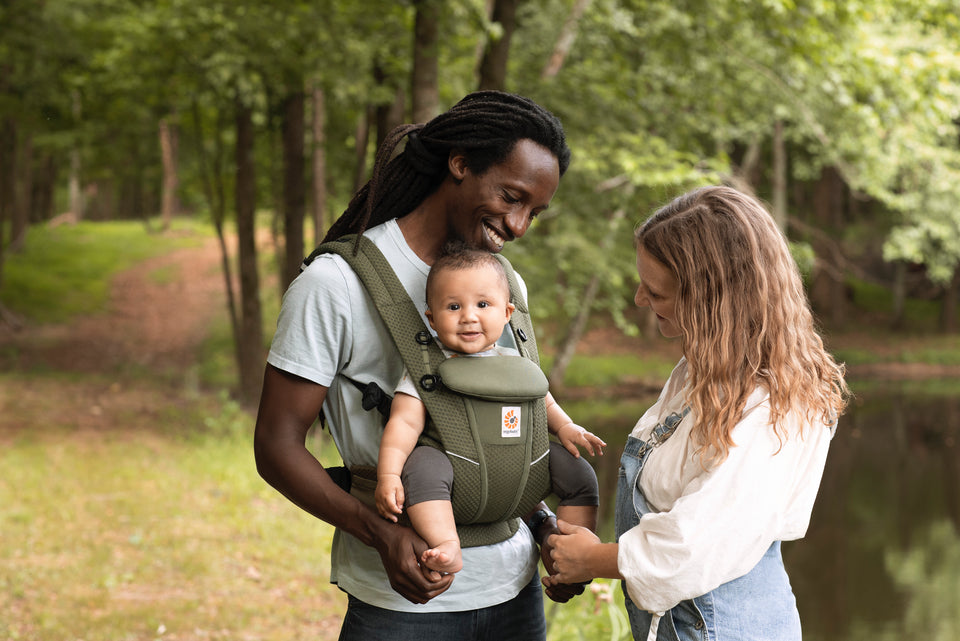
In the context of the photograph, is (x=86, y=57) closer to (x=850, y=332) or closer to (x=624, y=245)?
(x=624, y=245)

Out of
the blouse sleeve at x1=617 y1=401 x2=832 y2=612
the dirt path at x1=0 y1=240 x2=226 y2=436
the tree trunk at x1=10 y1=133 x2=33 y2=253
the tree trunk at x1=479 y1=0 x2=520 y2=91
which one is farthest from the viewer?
the tree trunk at x1=10 y1=133 x2=33 y2=253

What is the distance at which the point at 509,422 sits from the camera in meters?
1.87

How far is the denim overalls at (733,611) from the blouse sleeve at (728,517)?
7cm

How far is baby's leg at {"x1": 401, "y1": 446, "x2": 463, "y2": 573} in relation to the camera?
66.2 inches

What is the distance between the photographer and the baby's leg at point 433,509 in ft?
5.52

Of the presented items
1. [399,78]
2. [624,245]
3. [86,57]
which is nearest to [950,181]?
[624,245]

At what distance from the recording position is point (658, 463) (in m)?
1.85

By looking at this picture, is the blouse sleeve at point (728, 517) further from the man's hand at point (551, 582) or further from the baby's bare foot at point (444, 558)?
the baby's bare foot at point (444, 558)

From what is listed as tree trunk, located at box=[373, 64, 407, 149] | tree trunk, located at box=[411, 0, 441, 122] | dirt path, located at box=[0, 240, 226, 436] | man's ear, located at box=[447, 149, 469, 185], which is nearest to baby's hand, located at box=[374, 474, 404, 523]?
man's ear, located at box=[447, 149, 469, 185]

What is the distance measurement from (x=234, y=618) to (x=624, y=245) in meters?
6.34

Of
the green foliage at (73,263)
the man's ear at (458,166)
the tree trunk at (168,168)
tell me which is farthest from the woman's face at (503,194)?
the tree trunk at (168,168)

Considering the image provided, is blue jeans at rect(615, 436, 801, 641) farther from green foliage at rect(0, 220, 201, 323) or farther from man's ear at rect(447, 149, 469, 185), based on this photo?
green foliage at rect(0, 220, 201, 323)

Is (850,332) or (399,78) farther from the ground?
(399,78)

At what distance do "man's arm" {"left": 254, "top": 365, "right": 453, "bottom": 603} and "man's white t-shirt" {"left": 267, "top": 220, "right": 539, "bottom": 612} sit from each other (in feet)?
0.16
